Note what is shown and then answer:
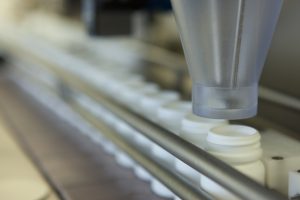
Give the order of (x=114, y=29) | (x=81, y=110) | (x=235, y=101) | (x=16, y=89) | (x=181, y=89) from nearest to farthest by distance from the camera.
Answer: (x=235, y=101)
(x=81, y=110)
(x=181, y=89)
(x=114, y=29)
(x=16, y=89)

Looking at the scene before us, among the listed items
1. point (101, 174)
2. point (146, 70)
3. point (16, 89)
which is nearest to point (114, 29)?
point (146, 70)

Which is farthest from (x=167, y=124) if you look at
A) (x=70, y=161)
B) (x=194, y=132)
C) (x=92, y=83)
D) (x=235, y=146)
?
(x=92, y=83)

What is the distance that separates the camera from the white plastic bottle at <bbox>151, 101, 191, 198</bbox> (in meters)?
0.78

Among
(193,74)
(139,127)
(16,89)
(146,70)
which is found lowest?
(16,89)

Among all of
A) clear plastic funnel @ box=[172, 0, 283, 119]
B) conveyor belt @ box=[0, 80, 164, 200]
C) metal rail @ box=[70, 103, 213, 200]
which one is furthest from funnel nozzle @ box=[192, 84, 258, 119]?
conveyor belt @ box=[0, 80, 164, 200]

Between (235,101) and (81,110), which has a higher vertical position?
(235,101)

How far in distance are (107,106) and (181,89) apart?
1.68 feet

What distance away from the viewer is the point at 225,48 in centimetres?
55

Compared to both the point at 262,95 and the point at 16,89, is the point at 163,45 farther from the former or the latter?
the point at 262,95

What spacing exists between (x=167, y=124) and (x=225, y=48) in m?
0.29

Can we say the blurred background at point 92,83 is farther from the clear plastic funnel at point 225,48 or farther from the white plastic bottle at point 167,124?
the clear plastic funnel at point 225,48

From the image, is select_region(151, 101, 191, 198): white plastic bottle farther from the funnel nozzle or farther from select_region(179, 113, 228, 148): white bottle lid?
the funnel nozzle

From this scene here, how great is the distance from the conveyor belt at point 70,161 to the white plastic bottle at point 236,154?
0.24 meters

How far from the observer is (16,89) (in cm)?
200
